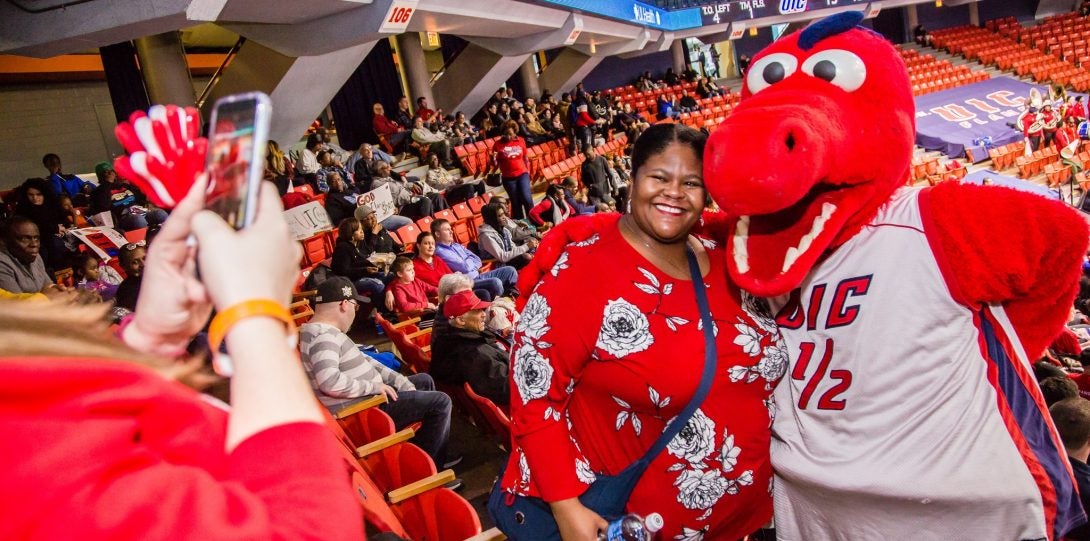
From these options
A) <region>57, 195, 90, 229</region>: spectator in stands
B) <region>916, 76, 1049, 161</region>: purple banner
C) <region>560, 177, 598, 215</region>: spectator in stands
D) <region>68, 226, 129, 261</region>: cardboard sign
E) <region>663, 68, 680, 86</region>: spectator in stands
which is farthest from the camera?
<region>663, 68, 680, 86</region>: spectator in stands

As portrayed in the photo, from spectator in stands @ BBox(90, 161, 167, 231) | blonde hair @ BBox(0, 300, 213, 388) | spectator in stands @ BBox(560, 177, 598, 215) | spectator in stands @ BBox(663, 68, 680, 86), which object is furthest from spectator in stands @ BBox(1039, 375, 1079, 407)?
spectator in stands @ BBox(663, 68, 680, 86)

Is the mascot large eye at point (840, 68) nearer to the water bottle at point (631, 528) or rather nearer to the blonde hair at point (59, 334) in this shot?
the water bottle at point (631, 528)

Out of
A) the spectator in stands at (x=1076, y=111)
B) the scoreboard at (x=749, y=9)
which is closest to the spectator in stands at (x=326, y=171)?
the scoreboard at (x=749, y=9)

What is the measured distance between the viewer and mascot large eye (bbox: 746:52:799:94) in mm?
1407

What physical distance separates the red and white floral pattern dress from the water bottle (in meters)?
0.04

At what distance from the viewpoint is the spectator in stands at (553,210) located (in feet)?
27.0

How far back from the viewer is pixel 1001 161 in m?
13.0

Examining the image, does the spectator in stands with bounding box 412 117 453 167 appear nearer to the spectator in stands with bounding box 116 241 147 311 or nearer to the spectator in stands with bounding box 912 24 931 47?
the spectator in stands with bounding box 116 241 147 311

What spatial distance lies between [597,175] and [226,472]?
900 centimetres

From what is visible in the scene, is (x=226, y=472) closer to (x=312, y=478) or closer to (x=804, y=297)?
(x=312, y=478)

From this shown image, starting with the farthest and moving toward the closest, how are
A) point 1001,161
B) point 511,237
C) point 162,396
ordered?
point 1001,161
point 511,237
point 162,396

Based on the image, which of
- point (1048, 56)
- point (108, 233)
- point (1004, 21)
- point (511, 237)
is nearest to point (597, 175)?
point (511, 237)

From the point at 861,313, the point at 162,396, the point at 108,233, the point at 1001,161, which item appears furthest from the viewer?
the point at 1001,161

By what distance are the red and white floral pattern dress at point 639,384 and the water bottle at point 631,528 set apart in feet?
0.12
